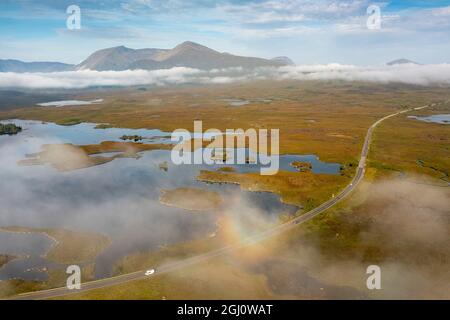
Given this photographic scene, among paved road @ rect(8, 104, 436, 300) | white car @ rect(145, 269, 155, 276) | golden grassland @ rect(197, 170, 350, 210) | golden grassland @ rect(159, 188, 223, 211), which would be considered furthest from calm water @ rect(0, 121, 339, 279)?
white car @ rect(145, 269, 155, 276)

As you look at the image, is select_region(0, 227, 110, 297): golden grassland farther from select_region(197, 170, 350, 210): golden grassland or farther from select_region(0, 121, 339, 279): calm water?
select_region(197, 170, 350, 210): golden grassland

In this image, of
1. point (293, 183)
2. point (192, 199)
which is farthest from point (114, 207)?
point (293, 183)

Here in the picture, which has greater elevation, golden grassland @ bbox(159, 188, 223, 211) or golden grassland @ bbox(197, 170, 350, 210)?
golden grassland @ bbox(197, 170, 350, 210)

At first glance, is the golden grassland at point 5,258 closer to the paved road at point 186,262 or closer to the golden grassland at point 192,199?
the paved road at point 186,262

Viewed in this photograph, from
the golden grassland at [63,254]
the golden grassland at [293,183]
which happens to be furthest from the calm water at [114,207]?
the golden grassland at [293,183]

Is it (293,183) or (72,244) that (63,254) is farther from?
(293,183)
